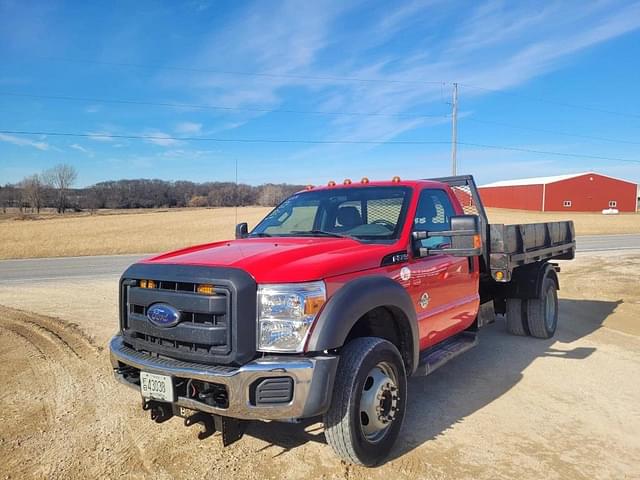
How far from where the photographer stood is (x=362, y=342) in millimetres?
3143

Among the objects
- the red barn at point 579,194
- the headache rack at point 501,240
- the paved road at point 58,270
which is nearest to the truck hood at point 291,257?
the headache rack at point 501,240

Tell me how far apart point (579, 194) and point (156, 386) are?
69865 mm

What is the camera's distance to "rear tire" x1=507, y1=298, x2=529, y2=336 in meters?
6.20

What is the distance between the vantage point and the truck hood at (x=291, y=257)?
9.34 ft

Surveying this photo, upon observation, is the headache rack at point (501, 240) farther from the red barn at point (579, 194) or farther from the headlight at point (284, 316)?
the red barn at point (579, 194)

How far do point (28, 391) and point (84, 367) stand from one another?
0.72 metres

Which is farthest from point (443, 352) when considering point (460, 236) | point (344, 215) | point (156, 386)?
point (156, 386)

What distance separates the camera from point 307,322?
278cm

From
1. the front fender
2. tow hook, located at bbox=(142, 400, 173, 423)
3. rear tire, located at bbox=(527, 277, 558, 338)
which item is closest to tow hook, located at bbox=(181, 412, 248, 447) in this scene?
tow hook, located at bbox=(142, 400, 173, 423)

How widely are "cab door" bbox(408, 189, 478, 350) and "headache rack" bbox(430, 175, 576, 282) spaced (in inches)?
22.2

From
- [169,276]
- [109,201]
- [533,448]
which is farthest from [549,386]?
[109,201]

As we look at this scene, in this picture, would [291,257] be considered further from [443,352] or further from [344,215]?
[443,352]

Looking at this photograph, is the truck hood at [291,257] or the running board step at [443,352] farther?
the running board step at [443,352]

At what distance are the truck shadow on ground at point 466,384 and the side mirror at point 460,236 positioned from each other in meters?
1.35
